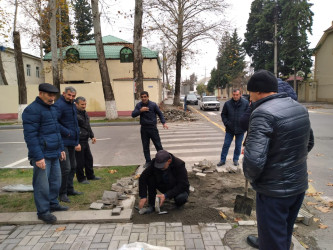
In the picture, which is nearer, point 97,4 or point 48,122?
point 48,122

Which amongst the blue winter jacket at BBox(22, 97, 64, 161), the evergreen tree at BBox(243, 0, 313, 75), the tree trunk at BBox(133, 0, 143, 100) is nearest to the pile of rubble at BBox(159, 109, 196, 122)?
the tree trunk at BBox(133, 0, 143, 100)

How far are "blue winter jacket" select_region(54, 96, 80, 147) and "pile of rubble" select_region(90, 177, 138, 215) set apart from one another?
112cm

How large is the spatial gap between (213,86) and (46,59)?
57.7 metres

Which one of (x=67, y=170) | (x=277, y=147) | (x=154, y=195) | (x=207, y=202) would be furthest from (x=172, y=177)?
(x=277, y=147)

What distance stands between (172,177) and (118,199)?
41.4 inches

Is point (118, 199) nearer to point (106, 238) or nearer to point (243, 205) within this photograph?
point (106, 238)

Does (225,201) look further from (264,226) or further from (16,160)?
(16,160)

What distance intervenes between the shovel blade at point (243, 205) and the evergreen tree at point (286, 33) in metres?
36.0

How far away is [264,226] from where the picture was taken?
7.55 ft

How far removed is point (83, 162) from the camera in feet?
17.8

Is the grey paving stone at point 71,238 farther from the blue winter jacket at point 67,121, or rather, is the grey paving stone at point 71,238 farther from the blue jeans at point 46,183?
the blue winter jacket at point 67,121

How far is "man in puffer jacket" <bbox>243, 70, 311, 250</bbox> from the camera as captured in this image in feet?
7.06

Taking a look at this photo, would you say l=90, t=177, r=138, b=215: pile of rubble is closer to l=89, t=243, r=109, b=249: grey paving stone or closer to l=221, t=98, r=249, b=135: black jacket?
l=89, t=243, r=109, b=249: grey paving stone

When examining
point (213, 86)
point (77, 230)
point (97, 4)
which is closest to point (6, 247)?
point (77, 230)
